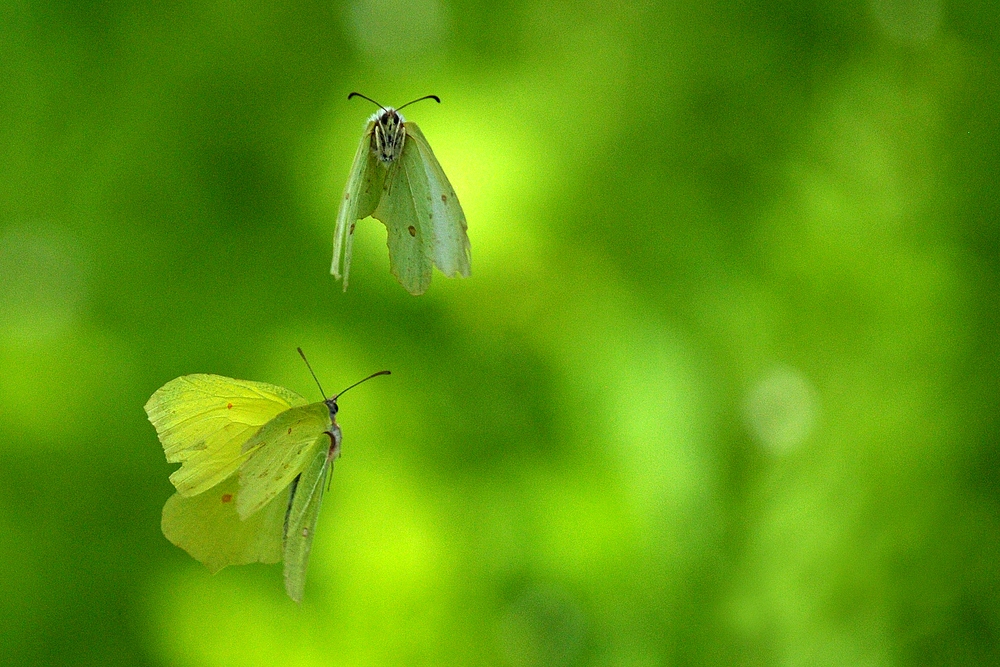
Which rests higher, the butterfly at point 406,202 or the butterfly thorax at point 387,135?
the butterfly thorax at point 387,135

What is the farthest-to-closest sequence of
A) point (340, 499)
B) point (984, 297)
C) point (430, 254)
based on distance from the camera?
point (984, 297) → point (340, 499) → point (430, 254)

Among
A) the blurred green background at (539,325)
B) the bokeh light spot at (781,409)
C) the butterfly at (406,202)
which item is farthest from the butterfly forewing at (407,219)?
the bokeh light spot at (781,409)

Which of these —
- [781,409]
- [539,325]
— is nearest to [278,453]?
[539,325]

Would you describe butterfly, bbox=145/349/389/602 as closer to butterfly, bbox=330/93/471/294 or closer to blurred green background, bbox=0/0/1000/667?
butterfly, bbox=330/93/471/294

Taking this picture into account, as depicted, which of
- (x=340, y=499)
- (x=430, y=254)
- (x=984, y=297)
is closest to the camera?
(x=430, y=254)

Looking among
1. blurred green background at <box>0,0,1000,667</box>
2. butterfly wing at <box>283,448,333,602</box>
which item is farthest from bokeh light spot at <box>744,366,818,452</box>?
butterfly wing at <box>283,448,333,602</box>

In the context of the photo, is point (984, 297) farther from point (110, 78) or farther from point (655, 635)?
point (110, 78)

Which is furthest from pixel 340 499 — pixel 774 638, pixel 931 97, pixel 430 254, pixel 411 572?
pixel 931 97

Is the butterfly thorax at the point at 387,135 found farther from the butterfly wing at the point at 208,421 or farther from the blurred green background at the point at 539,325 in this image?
the blurred green background at the point at 539,325
